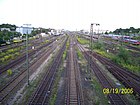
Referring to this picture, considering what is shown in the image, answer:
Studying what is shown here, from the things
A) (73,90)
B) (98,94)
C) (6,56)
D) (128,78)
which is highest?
(6,56)

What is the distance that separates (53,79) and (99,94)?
6.35 m

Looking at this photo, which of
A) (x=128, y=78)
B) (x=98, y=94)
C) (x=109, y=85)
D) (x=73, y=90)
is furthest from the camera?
(x=128, y=78)

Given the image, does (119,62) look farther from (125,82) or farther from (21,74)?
(21,74)

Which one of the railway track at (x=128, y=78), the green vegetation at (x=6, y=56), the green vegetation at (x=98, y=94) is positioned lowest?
the green vegetation at (x=98, y=94)

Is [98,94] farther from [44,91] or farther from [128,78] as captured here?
[128,78]

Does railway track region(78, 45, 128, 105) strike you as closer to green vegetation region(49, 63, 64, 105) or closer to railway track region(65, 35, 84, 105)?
railway track region(65, 35, 84, 105)

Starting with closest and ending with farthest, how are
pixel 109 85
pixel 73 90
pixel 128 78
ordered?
pixel 73 90, pixel 109 85, pixel 128 78

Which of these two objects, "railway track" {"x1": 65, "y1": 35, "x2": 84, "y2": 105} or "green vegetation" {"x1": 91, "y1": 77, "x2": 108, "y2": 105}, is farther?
"green vegetation" {"x1": 91, "y1": 77, "x2": 108, "y2": 105}
